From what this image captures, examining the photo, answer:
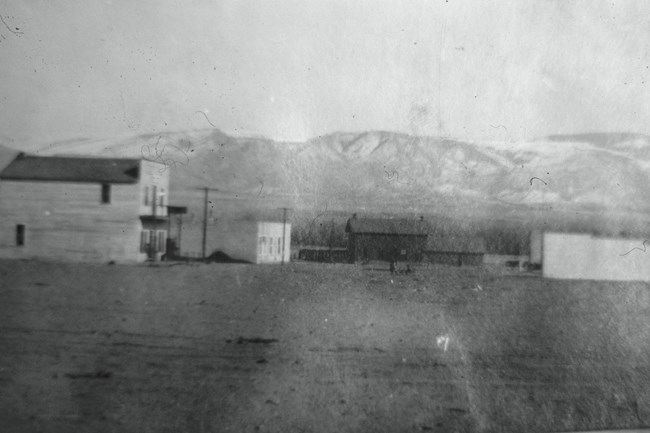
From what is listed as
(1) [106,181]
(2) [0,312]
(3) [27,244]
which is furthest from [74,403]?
(1) [106,181]

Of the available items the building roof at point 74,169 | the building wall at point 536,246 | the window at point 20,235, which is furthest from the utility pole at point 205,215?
the building wall at point 536,246

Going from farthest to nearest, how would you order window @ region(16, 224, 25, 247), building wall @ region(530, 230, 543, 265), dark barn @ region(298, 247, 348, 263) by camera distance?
building wall @ region(530, 230, 543, 265)
dark barn @ region(298, 247, 348, 263)
window @ region(16, 224, 25, 247)

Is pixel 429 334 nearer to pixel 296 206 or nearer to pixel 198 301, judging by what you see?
pixel 296 206

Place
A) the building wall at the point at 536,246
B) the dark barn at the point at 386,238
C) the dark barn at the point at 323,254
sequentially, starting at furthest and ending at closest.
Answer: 1. the building wall at the point at 536,246
2. the dark barn at the point at 386,238
3. the dark barn at the point at 323,254

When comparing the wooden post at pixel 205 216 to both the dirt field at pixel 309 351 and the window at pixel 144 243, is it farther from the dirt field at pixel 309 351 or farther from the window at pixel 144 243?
the window at pixel 144 243

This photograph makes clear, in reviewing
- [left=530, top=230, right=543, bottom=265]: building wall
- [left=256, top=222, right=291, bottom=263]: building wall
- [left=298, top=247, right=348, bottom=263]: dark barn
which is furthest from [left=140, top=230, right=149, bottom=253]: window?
[left=530, top=230, right=543, bottom=265]: building wall

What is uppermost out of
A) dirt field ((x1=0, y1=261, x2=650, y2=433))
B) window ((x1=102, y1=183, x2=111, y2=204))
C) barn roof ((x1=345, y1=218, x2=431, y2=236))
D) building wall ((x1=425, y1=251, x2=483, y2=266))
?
window ((x1=102, y1=183, x2=111, y2=204))

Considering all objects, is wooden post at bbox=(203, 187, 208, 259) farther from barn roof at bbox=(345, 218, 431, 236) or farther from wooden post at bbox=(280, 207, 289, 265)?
barn roof at bbox=(345, 218, 431, 236)
